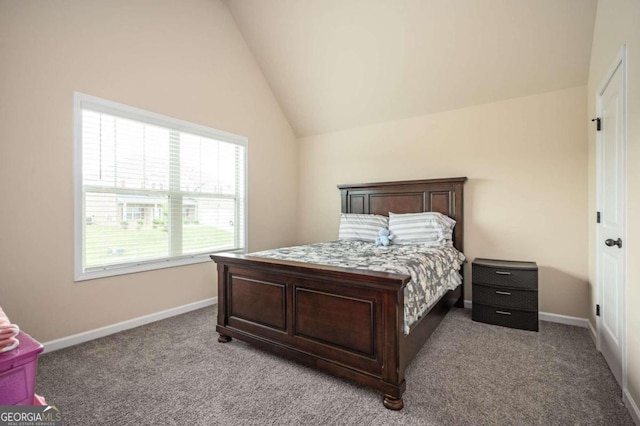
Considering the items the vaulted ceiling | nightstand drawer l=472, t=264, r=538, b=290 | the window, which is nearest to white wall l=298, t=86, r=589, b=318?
the vaulted ceiling

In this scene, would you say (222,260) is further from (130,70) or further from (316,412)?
(130,70)

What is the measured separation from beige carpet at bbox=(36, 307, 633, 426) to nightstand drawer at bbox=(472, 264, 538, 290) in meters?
0.46

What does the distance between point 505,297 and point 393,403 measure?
180 centimetres

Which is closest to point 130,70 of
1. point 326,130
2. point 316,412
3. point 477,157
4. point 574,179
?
point 326,130

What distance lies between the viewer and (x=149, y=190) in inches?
121

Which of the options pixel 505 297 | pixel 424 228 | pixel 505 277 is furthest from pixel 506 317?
pixel 424 228

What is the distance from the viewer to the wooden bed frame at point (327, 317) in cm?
177

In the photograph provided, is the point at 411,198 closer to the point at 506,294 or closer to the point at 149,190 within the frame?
the point at 506,294

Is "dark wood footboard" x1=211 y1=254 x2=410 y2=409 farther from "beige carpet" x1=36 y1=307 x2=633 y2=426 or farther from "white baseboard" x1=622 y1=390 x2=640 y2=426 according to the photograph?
"white baseboard" x1=622 y1=390 x2=640 y2=426

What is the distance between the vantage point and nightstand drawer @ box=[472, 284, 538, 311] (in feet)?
9.16

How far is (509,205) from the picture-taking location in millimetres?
3291

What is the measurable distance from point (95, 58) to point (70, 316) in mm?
2168

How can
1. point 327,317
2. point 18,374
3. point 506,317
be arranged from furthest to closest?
point 506,317
point 327,317
point 18,374

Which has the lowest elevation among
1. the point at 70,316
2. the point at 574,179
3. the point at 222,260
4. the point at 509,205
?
the point at 70,316
